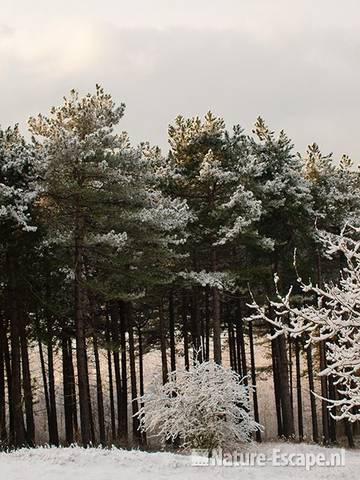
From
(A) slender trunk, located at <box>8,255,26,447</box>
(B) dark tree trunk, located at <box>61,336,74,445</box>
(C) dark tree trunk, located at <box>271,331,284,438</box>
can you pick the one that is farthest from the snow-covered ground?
(C) dark tree trunk, located at <box>271,331,284,438</box>

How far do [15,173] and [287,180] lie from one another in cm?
1319

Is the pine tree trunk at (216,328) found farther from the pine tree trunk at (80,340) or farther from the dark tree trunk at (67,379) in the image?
the dark tree trunk at (67,379)

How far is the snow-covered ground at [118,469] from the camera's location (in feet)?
43.7

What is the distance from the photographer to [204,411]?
60.3 feet

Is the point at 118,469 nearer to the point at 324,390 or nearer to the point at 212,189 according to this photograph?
the point at 212,189

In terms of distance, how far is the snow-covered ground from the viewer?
1332cm

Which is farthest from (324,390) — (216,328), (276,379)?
(216,328)

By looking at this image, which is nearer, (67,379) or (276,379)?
(67,379)

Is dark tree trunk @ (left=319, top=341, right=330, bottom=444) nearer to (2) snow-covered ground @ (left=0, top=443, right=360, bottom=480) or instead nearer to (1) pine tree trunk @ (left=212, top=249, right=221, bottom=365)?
(1) pine tree trunk @ (left=212, top=249, right=221, bottom=365)

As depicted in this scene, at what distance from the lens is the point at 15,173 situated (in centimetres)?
2214

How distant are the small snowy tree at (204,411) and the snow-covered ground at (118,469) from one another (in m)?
2.54

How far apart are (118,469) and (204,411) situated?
4.94 meters

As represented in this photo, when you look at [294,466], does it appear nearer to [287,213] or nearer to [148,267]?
[148,267]

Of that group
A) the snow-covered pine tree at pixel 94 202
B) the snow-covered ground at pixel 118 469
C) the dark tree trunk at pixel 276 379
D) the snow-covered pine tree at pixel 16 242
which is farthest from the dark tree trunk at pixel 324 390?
the snow-covered pine tree at pixel 16 242
